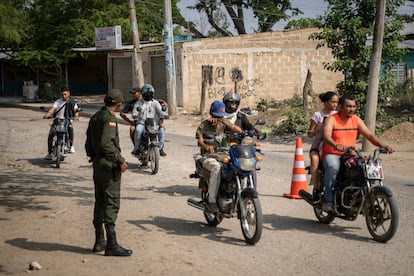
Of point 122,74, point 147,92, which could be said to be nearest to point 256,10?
point 122,74

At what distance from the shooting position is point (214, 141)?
8570 mm

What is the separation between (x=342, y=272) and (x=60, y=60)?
3469 cm

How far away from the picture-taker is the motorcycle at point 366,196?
7.02 m

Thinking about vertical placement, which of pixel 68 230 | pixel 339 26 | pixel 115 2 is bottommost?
pixel 68 230

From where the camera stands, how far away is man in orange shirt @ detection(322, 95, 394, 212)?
7.62m

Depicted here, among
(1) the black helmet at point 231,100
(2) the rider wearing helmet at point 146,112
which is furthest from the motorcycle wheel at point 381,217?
(2) the rider wearing helmet at point 146,112

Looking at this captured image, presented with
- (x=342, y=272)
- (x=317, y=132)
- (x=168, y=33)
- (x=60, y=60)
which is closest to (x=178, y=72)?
(x=168, y=33)

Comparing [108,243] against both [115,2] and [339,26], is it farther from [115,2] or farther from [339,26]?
[115,2]

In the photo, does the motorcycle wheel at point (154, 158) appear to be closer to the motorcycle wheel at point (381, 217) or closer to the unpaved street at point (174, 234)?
the unpaved street at point (174, 234)

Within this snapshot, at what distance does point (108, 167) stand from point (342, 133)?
9.27 ft

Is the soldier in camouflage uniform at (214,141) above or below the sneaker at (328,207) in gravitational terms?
above

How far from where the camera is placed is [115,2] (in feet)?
138

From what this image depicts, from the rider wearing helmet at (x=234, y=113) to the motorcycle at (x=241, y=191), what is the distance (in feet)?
3.01

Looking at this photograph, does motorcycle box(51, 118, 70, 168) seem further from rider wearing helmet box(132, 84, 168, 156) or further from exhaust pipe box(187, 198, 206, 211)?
exhaust pipe box(187, 198, 206, 211)
